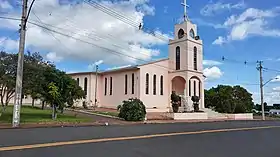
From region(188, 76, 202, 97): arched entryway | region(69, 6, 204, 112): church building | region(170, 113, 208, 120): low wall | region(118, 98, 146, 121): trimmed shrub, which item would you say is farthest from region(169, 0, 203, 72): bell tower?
region(118, 98, 146, 121): trimmed shrub

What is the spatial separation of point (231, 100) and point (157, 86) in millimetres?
14445

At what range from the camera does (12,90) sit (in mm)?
22344

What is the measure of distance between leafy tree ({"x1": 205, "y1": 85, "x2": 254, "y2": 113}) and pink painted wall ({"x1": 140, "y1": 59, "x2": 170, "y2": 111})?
10479 millimetres

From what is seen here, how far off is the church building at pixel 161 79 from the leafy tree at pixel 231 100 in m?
4.87

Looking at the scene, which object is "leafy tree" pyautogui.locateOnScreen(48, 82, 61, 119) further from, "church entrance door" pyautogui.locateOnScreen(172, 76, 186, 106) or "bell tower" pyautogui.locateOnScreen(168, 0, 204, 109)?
"church entrance door" pyautogui.locateOnScreen(172, 76, 186, 106)

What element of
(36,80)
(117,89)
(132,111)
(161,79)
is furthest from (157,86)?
(36,80)

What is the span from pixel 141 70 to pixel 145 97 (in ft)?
12.9

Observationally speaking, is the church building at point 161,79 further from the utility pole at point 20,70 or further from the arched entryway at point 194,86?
the utility pole at point 20,70

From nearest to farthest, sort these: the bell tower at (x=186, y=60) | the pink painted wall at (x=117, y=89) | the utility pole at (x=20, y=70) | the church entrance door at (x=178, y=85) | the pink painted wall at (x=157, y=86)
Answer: the utility pole at (x=20, y=70)
the pink painted wall at (x=157, y=86)
the pink painted wall at (x=117, y=89)
the bell tower at (x=186, y=60)
the church entrance door at (x=178, y=85)

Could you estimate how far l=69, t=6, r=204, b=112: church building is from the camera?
4328cm

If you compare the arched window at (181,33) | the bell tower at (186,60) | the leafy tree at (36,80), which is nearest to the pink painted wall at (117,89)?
the bell tower at (186,60)

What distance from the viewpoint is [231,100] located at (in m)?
50.6

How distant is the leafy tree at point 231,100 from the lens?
163 feet

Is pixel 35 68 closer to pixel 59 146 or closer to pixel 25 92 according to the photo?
pixel 25 92
